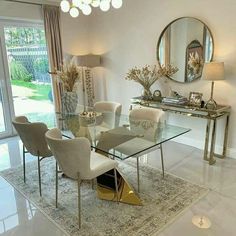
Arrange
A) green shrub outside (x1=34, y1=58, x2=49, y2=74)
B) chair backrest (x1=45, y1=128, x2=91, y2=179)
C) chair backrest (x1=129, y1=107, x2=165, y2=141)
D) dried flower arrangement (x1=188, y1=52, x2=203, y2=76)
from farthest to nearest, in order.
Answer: green shrub outside (x1=34, y1=58, x2=49, y2=74) → dried flower arrangement (x1=188, y1=52, x2=203, y2=76) → chair backrest (x1=129, y1=107, x2=165, y2=141) → chair backrest (x1=45, y1=128, x2=91, y2=179)

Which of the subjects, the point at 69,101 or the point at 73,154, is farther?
the point at 69,101

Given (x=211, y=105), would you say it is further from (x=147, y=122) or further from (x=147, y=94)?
(x=147, y=94)

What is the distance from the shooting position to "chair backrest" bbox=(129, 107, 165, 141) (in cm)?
269

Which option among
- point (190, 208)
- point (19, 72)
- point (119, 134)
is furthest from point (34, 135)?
point (19, 72)

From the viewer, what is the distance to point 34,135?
245 cm

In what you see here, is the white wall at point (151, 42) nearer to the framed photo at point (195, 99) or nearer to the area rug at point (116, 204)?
the framed photo at point (195, 99)

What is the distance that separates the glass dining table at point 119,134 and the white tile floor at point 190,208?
60 cm

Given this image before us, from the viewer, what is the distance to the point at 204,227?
210cm

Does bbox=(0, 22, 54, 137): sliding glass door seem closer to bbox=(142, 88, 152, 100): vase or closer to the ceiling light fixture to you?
bbox=(142, 88, 152, 100): vase

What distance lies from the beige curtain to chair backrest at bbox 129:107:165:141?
2311 mm

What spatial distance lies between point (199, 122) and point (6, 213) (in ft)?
9.79

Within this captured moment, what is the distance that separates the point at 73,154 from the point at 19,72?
3.37m

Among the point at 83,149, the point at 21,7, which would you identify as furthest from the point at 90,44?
the point at 83,149

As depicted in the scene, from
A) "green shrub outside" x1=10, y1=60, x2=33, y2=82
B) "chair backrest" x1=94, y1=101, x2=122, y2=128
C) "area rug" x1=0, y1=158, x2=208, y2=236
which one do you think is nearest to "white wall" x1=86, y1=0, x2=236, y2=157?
"chair backrest" x1=94, y1=101, x2=122, y2=128
